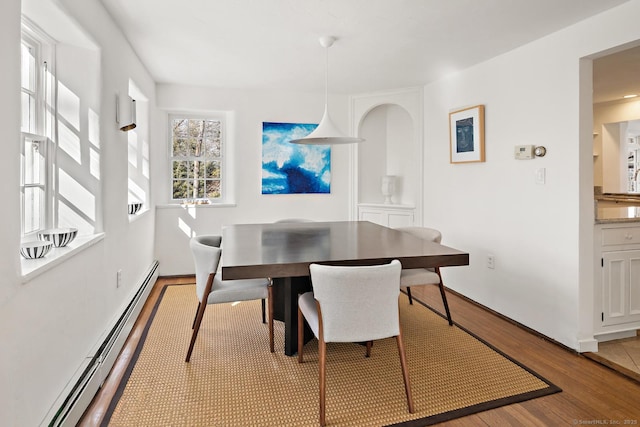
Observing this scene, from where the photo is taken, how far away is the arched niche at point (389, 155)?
15.2ft

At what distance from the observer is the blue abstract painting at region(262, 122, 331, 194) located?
4.81 metres

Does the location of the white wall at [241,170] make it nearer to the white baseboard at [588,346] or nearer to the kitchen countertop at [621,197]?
the white baseboard at [588,346]

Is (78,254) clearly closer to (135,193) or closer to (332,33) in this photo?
(135,193)

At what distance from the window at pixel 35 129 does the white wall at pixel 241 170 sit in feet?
7.64

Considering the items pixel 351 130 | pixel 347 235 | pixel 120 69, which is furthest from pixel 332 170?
pixel 120 69

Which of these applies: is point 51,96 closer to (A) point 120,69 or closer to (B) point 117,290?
(A) point 120,69

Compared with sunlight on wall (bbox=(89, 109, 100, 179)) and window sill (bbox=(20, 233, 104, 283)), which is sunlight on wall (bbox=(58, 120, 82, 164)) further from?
window sill (bbox=(20, 233, 104, 283))

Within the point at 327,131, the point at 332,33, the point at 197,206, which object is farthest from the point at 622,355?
the point at 197,206

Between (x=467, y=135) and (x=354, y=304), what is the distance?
8.66ft

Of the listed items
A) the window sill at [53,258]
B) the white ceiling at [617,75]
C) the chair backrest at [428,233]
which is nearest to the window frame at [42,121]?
the window sill at [53,258]

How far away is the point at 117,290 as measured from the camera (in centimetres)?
278

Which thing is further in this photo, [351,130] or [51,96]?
[351,130]

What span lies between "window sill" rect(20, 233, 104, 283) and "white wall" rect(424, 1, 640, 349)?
10.5ft

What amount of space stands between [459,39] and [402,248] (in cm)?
187
